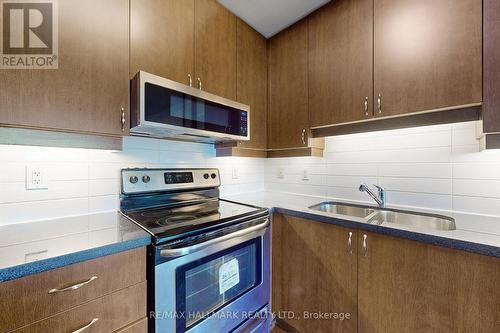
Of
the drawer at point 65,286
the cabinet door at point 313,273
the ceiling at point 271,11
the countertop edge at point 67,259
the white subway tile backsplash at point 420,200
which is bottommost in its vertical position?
the cabinet door at point 313,273

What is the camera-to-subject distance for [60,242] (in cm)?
79

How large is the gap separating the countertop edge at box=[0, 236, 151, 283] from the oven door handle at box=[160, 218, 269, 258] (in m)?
0.09

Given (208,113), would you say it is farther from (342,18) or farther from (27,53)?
(342,18)

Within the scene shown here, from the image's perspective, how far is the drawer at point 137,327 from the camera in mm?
804

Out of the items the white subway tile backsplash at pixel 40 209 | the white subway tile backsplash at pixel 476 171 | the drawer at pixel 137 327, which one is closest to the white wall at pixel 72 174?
the white subway tile backsplash at pixel 40 209

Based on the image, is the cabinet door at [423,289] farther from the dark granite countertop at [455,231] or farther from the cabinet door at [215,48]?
the cabinet door at [215,48]

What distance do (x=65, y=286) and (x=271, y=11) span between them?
1.92 meters

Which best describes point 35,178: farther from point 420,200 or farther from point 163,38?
point 420,200

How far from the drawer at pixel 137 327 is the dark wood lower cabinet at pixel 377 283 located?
919 millimetres

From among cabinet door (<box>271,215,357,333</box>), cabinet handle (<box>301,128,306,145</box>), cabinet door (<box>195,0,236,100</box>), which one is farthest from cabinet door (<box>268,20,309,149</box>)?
cabinet door (<box>271,215,357,333</box>)

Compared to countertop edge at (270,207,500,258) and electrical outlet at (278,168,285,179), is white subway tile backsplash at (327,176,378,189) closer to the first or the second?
electrical outlet at (278,168,285,179)

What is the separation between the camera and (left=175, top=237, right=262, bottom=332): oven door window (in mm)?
954

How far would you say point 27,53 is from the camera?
2.67 feet

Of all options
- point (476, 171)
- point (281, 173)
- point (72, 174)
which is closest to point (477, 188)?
point (476, 171)
